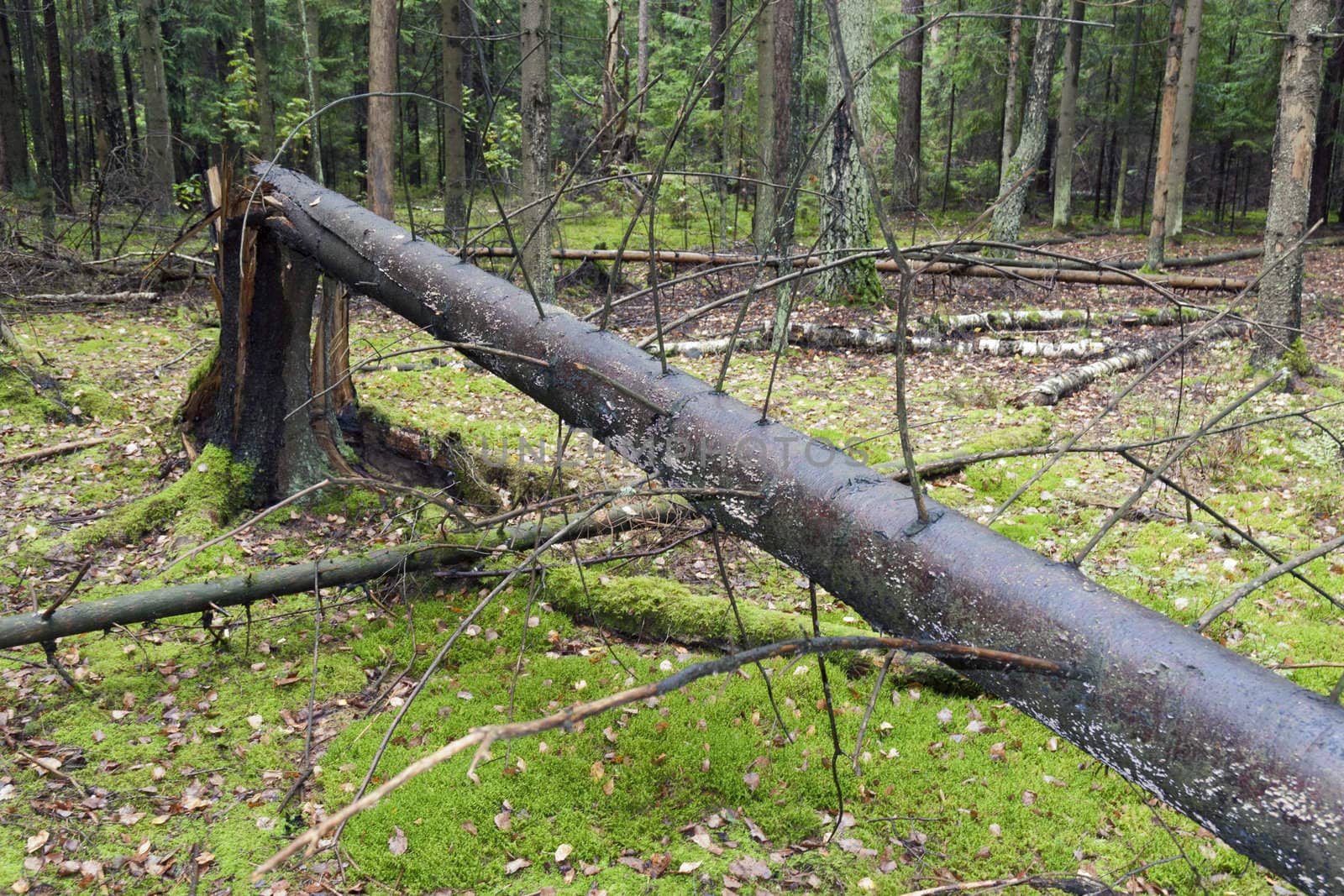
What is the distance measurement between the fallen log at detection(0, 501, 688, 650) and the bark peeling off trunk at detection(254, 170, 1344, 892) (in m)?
1.18

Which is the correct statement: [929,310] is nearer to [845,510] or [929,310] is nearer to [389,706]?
[389,706]

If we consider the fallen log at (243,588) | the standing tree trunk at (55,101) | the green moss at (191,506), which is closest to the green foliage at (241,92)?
the standing tree trunk at (55,101)

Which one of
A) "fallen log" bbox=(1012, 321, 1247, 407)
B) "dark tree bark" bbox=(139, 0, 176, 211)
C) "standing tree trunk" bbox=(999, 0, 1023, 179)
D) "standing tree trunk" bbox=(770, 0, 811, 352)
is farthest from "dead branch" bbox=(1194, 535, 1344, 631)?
"standing tree trunk" bbox=(999, 0, 1023, 179)

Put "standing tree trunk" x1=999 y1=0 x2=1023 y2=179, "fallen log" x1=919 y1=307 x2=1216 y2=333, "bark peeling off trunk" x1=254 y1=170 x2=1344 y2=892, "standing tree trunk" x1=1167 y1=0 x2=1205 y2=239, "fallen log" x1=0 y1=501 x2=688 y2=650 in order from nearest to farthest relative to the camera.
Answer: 1. "bark peeling off trunk" x1=254 y1=170 x2=1344 y2=892
2. "fallen log" x1=0 y1=501 x2=688 y2=650
3. "fallen log" x1=919 y1=307 x2=1216 y2=333
4. "standing tree trunk" x1=1167 y1=0 x2=1205 y2=239
5. "standing tree trunk" x1=999 y1=0 x2=1023 y2=179

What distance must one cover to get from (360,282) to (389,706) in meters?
1.96

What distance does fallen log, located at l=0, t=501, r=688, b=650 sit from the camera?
350 centimetres

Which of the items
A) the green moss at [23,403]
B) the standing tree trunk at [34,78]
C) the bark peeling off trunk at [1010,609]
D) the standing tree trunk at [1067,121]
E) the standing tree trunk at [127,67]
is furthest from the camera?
the standing tree trunk at [34,78]

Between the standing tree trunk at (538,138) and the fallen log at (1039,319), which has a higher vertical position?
the standing tree trunk at (538,138)

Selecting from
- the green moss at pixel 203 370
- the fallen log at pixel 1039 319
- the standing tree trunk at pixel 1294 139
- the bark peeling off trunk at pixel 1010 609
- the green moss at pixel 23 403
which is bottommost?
the green moss at pixel 23 403

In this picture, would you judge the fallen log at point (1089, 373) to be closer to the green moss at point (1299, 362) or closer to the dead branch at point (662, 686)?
the green moss at point (1299, 362)

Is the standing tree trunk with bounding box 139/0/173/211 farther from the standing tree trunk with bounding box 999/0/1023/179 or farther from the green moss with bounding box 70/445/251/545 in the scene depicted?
the standing tree trunk with bounding box 999/0/1023/179

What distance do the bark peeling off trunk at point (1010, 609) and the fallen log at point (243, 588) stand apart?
118 cm

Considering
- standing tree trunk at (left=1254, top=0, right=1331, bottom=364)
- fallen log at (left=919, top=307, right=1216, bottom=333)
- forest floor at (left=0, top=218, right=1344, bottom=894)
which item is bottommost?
forest floor at (left=0, top=218, right=1344, bottom=894)

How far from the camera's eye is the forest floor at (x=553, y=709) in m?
2.89
